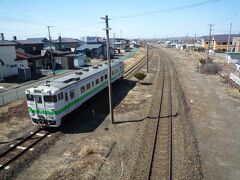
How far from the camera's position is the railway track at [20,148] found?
43.5 ft

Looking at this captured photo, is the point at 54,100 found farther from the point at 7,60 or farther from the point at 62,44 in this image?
the point at 62,44

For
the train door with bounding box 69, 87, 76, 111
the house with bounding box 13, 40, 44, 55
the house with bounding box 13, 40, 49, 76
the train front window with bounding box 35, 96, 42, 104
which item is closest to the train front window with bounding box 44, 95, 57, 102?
the train front window with bounding box 35, 96, 42, 104

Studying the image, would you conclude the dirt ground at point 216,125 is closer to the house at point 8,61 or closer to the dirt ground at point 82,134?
the dirt ground at point 82,134

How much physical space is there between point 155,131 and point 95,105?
8.71 m

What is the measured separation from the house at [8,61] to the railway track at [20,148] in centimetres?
2550

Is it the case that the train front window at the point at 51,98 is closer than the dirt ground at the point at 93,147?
No

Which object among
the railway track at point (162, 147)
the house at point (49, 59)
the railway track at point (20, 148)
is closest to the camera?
the railway track at point (162, 147)

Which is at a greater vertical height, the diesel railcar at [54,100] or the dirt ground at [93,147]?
the diesel railcar at [54,100]

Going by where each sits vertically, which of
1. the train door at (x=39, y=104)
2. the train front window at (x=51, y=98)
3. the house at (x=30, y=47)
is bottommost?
the train door at (x=39, y=104)

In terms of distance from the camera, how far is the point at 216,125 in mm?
18125

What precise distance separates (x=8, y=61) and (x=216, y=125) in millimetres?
36142

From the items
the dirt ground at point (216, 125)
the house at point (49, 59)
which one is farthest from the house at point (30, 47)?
the dirt ground at point (216, 125)

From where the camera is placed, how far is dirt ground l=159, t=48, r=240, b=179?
493 inches

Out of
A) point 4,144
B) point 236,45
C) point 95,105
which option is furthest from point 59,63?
point 236,45
